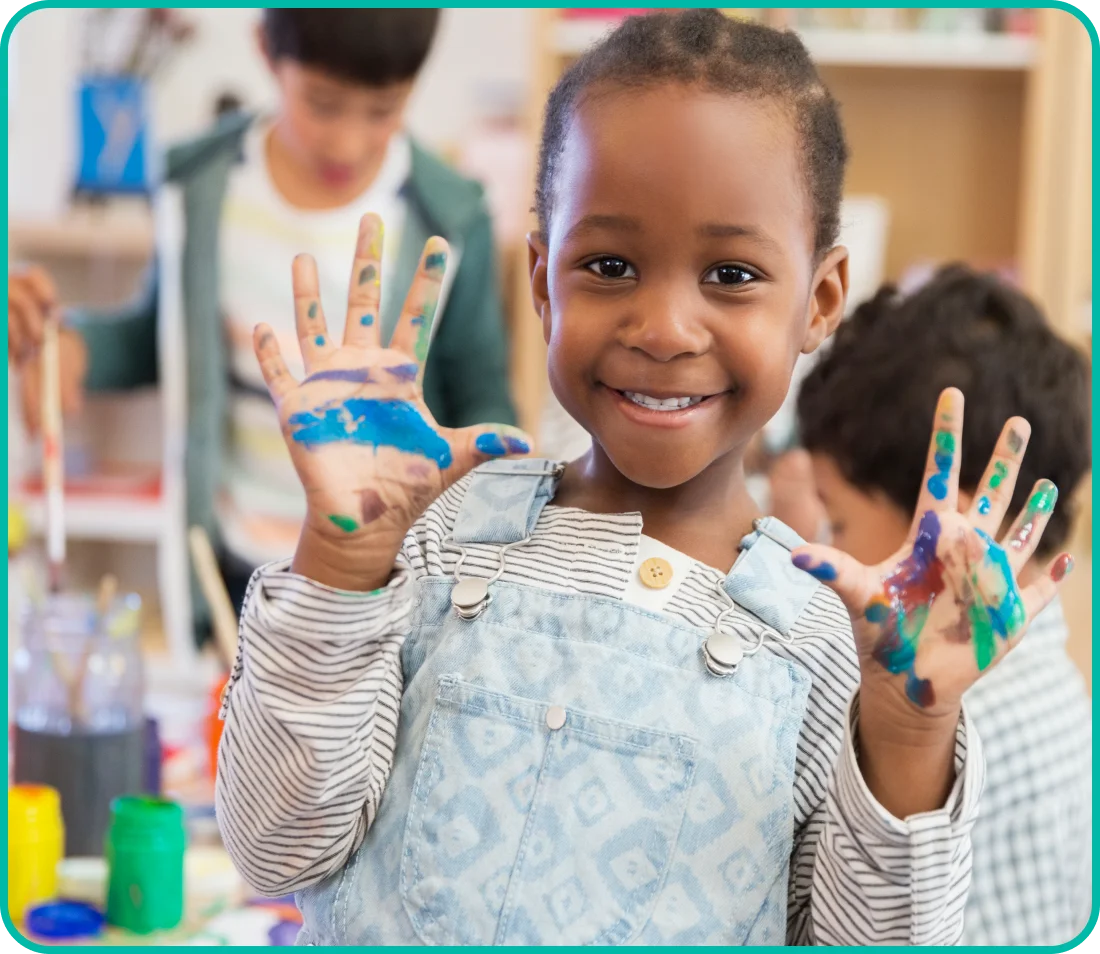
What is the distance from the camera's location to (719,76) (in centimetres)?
72

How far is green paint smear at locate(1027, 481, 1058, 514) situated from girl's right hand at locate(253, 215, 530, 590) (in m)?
0.27

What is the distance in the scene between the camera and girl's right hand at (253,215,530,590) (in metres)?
0.63

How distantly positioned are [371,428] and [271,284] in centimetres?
129

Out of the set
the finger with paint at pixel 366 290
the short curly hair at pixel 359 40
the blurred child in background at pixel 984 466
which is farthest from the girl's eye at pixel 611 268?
the short curly hair at pixel 359 40

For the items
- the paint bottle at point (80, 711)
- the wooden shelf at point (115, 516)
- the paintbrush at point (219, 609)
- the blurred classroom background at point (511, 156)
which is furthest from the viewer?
the wooden shelf at point (115, 516)

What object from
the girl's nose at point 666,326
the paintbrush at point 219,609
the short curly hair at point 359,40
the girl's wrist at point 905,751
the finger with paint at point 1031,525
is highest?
the short curly hair at point 359,40

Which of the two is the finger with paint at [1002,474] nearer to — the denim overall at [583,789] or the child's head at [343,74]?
the denim overall at [583,789]

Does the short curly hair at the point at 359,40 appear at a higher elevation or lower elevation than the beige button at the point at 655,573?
higher

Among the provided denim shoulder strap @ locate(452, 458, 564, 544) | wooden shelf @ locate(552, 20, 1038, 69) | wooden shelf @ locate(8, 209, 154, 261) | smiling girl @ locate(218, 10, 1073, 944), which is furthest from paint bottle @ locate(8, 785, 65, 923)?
wooden shelf @ locate(552, 20, 1038, 69)

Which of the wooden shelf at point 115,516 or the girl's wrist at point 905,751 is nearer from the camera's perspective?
the girl's wrist at point 905,751

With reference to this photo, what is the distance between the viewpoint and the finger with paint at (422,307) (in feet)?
2.19

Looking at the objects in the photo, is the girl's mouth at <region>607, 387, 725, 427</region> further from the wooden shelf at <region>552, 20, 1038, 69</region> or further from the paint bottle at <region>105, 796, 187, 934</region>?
the wooden shelf at <region>552, 20, 1038, 69</region>

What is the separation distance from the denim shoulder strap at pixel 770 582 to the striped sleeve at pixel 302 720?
20 centimetres

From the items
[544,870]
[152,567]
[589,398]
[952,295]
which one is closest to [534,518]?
[589,398]
